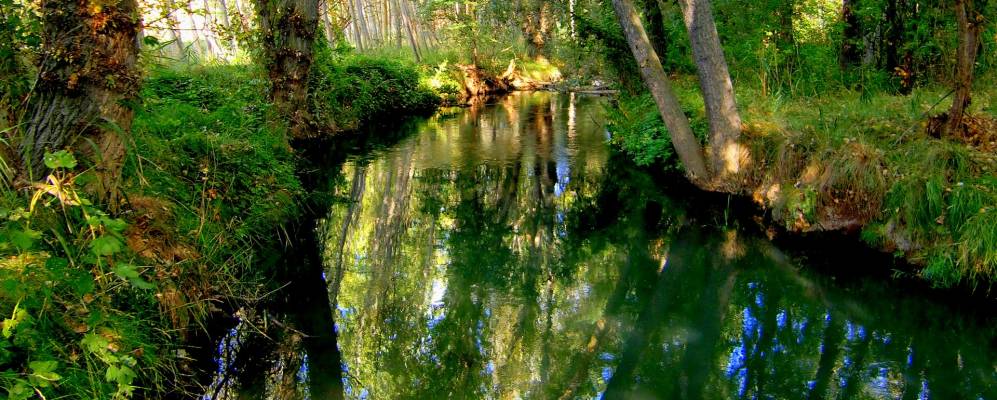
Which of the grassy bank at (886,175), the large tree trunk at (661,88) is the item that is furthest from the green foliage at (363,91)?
the grassy bank at (886,175)

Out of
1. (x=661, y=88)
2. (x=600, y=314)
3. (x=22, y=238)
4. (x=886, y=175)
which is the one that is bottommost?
(x=600, y=314)

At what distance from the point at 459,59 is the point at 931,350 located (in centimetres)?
1935

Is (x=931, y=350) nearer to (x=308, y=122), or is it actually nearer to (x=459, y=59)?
(x=308, y=122)

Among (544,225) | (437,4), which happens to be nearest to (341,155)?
(544,225)

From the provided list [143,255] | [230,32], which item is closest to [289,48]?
[230,32]

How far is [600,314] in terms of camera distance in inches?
225

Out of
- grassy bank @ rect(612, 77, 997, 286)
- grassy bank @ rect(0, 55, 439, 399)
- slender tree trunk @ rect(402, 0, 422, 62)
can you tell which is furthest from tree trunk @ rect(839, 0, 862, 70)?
slender tree trunk @ rect(402, 0, 422, 62)

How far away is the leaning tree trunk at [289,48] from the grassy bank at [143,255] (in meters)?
4.27

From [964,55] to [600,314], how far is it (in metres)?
4.32

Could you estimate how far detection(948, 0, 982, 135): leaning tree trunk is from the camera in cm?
635

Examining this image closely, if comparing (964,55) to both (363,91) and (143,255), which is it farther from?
(363,91)

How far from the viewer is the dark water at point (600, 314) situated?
180 inches

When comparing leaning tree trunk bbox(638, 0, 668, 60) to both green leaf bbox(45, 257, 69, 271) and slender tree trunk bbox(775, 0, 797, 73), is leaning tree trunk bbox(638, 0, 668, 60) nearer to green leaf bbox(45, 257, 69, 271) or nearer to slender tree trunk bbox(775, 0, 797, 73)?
slender tree trunk bbox(775, 0, 797, 73)

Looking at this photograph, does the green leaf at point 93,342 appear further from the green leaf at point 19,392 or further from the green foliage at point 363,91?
the green foliage at point 363,91
